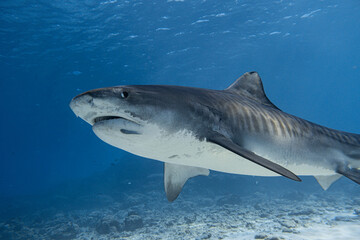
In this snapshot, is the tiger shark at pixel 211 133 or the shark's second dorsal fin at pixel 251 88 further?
the shark's second dorsal fin at pixel 251 88

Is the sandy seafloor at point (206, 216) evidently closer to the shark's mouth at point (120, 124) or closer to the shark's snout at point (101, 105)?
the shark's mouth at point (120, 124)

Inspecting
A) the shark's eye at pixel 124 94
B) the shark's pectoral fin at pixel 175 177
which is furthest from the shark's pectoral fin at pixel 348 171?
the shark's eye at pixel 124 94

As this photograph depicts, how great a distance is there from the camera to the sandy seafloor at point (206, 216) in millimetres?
7055

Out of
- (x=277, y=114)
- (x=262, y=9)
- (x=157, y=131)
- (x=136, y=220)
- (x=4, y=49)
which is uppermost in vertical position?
(x=262, y=9)

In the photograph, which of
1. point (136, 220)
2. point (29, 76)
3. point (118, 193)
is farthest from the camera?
point (29, 76)

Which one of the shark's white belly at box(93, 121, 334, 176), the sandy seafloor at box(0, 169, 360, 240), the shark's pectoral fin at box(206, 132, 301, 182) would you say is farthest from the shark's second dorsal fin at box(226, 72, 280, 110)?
the sandy seafloor at box(0, 169, 360, 240)

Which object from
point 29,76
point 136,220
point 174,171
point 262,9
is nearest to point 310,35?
point 262,9

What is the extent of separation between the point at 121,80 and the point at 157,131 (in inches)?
1325

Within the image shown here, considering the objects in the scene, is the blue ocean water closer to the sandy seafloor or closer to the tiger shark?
the sandy seafloor

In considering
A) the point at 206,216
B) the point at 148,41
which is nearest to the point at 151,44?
the point at 148,41

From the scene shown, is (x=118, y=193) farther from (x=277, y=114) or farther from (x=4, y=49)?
(x=277, y=114)

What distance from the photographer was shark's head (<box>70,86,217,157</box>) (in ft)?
6.40

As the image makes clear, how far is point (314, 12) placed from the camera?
82.9ft

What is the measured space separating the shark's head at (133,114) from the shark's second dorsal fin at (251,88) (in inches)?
64.3
